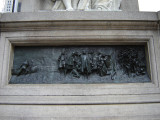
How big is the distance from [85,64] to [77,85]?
612mm

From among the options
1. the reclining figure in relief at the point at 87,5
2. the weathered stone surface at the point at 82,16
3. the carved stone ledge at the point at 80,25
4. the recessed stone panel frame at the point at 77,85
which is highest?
the reclining figure in relief at the point at 87,5

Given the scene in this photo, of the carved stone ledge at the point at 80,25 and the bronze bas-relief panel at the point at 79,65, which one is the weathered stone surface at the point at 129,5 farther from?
the bronze bas-relief panel at the point at 79,65

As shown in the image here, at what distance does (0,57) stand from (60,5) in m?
2.42

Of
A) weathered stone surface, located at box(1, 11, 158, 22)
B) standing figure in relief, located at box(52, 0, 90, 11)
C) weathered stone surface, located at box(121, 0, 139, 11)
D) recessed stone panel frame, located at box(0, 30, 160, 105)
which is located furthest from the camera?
weathered stone surface, located at box(121, 0, 139, 11)

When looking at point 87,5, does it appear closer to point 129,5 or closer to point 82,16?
point 82,16

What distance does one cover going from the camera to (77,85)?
184 inches

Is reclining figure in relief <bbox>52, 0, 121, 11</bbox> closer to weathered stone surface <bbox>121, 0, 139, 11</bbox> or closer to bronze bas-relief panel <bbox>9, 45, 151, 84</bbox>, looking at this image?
weathered stone surface <bbox>121, 0, 139, 11</bbox>

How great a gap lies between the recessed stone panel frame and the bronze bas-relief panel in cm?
17

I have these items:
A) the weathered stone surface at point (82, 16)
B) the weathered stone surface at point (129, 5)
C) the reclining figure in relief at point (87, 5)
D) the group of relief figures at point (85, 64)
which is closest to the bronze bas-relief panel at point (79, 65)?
the group of relief figures at point (85, 64)

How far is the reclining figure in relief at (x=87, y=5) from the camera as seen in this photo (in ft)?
17.9

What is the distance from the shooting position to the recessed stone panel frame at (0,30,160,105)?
177 inches

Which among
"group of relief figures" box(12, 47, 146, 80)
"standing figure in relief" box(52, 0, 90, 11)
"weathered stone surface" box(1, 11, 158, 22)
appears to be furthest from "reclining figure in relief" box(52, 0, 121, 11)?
"group of relief figures" box(12, 47, 146, 80)

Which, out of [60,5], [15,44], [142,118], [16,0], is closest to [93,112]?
[142,118]

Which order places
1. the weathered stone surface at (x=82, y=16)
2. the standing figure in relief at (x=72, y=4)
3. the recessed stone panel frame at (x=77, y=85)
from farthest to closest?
the standing figure in relief at (x=72, y=4), the weathered stone surface at (x=82, y=16), the recessed stone panel frame at (x=77, y=85)
